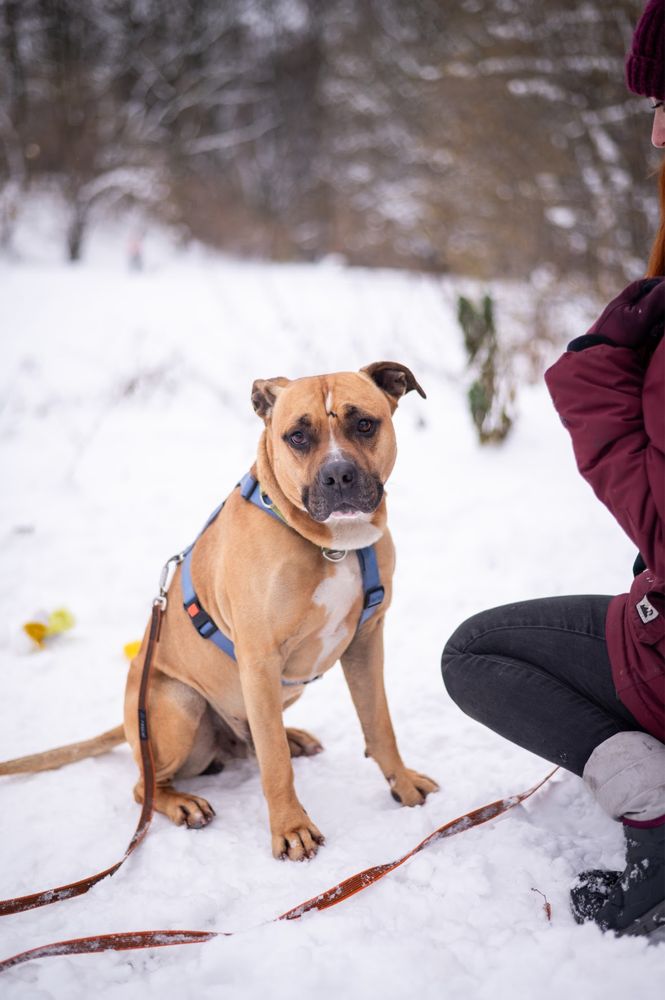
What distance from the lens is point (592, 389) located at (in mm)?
1646

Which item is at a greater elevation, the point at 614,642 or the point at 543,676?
the point at 614,642

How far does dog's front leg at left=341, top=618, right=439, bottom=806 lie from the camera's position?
2.61 meters

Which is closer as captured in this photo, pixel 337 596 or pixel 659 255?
pixel 659 255

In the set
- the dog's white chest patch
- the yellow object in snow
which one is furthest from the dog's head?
the yellow object in snow

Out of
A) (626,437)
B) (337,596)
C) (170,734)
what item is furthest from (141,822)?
(626,437)

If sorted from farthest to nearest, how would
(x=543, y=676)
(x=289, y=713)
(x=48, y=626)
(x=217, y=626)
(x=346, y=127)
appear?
(x=346, y=127)
(x=48, y=626)
(x=289, y=713)
(x=217, y=626)
(x=543, y=676)

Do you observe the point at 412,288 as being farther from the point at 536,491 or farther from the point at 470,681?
the point at 470,681

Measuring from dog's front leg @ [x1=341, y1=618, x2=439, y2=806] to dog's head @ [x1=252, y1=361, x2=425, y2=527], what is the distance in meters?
0.57

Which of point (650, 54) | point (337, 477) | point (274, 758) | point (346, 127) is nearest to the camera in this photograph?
point (650, 54)

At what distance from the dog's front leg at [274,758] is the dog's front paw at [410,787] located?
1.24 ft

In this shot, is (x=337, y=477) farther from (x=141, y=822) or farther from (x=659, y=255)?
(x=141, y=822)

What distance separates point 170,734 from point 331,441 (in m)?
1.27

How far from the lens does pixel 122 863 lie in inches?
89.6

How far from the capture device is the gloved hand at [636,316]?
62.8 inches
